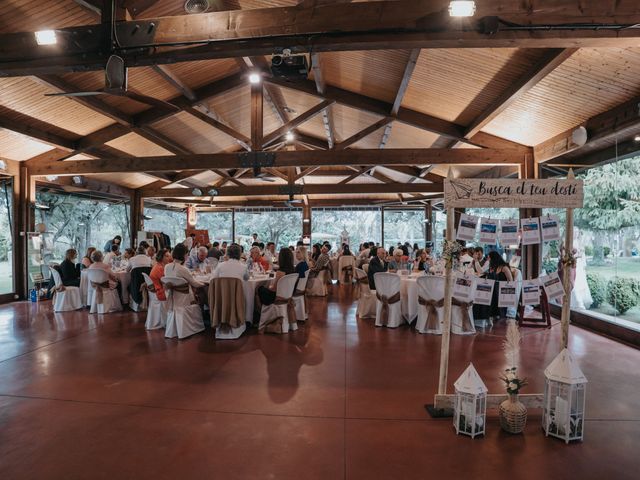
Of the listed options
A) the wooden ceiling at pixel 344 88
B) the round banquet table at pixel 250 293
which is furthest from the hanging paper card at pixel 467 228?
the round banquet table at pixel 250 293

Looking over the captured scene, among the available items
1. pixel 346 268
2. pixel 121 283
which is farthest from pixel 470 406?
pixel 346 268

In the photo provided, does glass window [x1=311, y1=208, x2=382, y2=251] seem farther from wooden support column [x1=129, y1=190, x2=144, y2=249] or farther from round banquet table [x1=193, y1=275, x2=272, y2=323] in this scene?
round banquet table [x1=193, y1=275, x2=272, y2=323]

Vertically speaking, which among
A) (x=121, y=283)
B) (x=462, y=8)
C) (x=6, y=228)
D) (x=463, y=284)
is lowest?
(x=121, y=283)

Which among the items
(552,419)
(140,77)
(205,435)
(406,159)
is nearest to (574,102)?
(406,159)

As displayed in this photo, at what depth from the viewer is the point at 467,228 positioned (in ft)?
10.1

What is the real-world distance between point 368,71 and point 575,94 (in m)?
3.19

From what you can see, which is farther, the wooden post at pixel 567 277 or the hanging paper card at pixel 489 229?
the hanging paper card at pixel 489 229

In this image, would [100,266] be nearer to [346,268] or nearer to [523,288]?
[346,268]

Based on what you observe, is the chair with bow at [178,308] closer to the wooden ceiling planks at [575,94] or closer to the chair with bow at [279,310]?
the chair with bow at [279,310]

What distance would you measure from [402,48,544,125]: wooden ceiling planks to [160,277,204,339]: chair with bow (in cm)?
471

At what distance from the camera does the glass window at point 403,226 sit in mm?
19000

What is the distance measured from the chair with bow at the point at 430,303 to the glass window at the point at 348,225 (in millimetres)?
13226

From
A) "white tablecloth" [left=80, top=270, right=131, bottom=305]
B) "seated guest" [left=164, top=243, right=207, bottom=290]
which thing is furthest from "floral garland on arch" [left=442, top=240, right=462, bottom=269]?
"white tablecloth" [left=80, top=270, right=131, bottom=305]

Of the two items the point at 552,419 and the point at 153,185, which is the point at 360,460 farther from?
the point at 153,185
